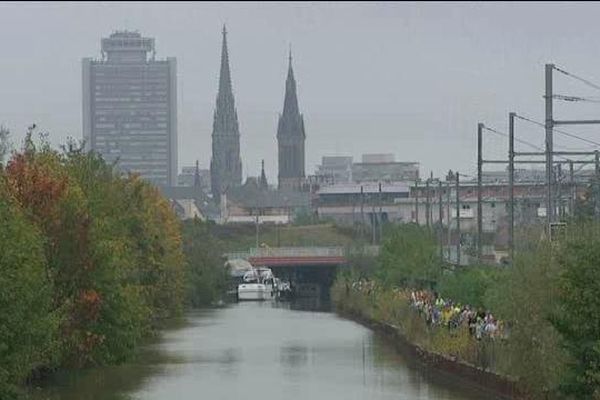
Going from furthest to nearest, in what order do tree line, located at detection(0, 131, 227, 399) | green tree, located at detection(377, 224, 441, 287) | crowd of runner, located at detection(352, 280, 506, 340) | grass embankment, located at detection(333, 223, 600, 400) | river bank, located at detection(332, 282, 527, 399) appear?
green tree, located at detection(377, 224, 441, 287)
crowd of runner, located at detection(352, 280, 506, 340)
river bank, located at detection(332, 282, 527, 399)
tree line, located at detection(0, 131, 227, 399)
grass embankment, located at detection(333, 223, 600, 400)

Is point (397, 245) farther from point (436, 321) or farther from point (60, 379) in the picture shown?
point (60, 379)

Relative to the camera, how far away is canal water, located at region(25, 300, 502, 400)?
1665 inches

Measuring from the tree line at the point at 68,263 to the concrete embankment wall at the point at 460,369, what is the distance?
868 centimetres

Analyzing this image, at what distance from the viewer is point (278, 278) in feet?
436

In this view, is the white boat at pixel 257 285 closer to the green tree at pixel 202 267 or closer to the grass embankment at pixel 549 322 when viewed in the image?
the green tree at pixel 202 267

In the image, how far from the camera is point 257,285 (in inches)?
4557

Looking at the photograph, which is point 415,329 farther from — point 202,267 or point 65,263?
point 202,267

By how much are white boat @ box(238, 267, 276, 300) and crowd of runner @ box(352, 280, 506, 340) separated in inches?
1795

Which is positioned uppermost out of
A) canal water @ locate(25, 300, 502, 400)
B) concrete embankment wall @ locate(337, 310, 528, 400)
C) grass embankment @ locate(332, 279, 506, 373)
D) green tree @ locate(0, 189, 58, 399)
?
green tree @ locate(0, 189, 58, 399)

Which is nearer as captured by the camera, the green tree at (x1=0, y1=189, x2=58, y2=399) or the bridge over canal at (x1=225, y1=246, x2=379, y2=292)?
the green tree at (x1=0, y1=189, x2=58, y2=399)

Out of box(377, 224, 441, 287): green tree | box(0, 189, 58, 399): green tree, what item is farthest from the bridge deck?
box(0, 189, 58, 399): green tree

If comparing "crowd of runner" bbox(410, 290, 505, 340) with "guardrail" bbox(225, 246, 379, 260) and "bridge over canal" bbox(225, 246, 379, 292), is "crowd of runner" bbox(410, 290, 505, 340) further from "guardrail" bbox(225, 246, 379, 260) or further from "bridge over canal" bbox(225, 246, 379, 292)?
"guardrail" bbox(225, 246, 379, 260)

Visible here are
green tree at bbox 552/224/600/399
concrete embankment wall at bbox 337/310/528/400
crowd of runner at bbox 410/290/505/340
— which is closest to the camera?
green tree at bbox 552/224/600/399

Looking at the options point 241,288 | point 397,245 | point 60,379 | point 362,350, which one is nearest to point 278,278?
Result: point 241,288
